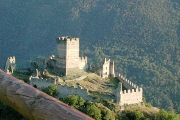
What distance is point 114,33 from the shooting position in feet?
417

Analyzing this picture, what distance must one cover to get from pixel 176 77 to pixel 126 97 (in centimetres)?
6162

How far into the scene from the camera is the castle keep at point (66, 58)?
128ft

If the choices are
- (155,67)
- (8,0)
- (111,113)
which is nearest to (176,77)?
(155,67)

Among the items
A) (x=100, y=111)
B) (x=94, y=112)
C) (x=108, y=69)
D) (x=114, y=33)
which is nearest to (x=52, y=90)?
(x=100, y=111)

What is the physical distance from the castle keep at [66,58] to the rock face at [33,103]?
32792 mm

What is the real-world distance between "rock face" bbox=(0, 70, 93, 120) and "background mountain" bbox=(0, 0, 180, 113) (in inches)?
2848

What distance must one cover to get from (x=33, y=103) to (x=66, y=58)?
1331 inches

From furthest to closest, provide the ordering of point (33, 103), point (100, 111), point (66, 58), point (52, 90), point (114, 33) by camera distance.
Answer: point (114, 33) < point (66, 58) < point (52, 90) < point (100, 111) < point (33, 103)

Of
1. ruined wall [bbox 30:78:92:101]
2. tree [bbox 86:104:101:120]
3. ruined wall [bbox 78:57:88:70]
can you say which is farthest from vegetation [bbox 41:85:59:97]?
ruined wall [bbox 78:57:88:70]

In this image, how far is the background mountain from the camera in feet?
308

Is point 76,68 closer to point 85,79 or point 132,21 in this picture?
point 85,79

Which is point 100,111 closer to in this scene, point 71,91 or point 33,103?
point 71,91

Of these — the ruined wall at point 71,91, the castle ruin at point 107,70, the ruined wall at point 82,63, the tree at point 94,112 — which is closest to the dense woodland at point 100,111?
the tree at point 94,112

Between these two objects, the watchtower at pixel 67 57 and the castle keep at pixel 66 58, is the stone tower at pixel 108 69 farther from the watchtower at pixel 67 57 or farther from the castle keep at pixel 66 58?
the watchtower at pixel 67 57
